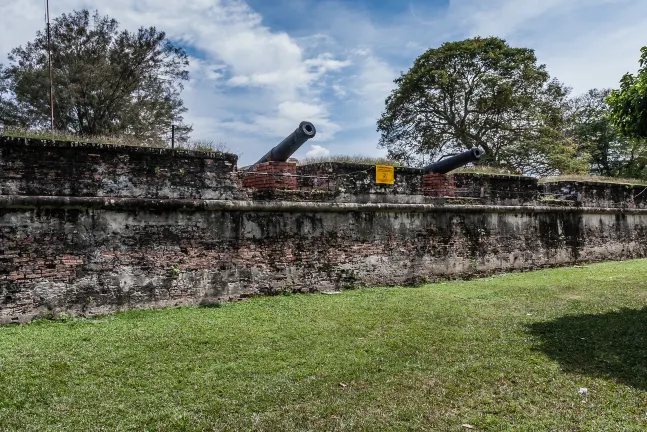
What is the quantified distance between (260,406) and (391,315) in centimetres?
293

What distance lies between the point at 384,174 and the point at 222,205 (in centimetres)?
311

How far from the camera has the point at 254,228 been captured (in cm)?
710

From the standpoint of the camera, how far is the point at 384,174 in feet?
27.8

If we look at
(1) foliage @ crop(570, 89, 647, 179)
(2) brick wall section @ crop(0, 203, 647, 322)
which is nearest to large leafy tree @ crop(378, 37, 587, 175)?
(1) foliage @ crop(570, 89, 647, 179)

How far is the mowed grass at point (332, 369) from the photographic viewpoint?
3.31 metres

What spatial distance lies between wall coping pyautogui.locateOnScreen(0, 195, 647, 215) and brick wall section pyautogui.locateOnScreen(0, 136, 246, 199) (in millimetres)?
116

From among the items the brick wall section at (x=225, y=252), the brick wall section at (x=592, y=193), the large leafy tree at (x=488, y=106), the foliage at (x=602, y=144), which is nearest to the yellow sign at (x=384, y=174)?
the brick wall section at (x=225, y=252)

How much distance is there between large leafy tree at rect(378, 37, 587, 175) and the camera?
20.1 metres

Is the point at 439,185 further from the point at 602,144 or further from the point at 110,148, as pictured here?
the point at 602,144

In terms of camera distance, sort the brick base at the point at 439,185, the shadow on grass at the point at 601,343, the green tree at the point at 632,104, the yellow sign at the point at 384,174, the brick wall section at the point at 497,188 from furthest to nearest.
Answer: the brick wall section at the point at 497,188, the brick base at the point at 439,185, the yellow sign at the point at 384,174, the green tree at the point at 632,104, the shadow on grass at the point at 601,343

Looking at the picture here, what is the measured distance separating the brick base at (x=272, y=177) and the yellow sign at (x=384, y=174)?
161 cm

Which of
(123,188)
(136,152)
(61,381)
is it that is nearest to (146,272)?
(123,188)

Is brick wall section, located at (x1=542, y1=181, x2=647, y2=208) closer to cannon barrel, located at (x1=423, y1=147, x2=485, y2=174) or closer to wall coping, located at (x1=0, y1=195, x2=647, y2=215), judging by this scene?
wall coping, located at (x1=0, y1=195, x2=647, y2=215)

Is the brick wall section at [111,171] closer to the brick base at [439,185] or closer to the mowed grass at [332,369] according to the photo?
the mowed grass at [332,369]
